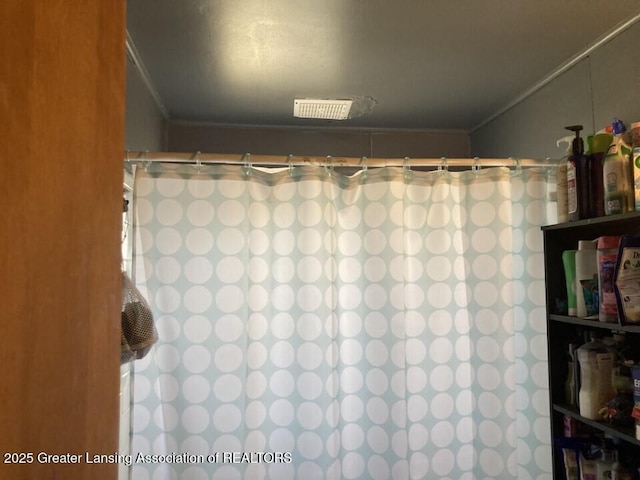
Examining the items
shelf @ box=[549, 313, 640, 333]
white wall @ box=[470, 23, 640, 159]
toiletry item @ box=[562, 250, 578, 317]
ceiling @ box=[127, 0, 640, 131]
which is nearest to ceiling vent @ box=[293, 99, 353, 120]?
ceiling @ box=[127, 0, 640, 131]

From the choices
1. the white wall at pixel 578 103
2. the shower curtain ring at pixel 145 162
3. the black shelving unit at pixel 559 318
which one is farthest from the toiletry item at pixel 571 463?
the shower curtain ring at pixel 145 162

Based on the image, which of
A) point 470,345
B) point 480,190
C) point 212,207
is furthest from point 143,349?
point 480,190

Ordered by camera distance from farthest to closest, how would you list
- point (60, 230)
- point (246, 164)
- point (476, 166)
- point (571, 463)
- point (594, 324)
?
→ point (476, 166), point (246, 164), point (571, 463), point (594, 324), point (60, 230)

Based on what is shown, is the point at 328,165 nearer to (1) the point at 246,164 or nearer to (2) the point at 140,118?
(1) the point at 246,164

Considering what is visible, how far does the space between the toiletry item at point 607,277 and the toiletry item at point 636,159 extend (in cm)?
14

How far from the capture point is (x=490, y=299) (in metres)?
1.68

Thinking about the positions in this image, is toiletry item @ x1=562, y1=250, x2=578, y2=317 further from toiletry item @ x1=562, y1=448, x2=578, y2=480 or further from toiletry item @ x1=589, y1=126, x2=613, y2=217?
Result: toiletry item @ x1=562, y1=448, x2=578, y2=480

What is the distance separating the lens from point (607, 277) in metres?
1.32

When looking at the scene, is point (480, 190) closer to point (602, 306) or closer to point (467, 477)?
point (602, 306)

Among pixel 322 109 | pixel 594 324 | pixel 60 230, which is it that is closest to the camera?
pixel 60 230

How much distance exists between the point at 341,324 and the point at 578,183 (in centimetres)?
86

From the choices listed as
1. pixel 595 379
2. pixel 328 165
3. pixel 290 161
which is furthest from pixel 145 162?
pixel 595 379

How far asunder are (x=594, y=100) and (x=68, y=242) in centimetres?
179

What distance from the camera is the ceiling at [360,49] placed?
1.50 metres
